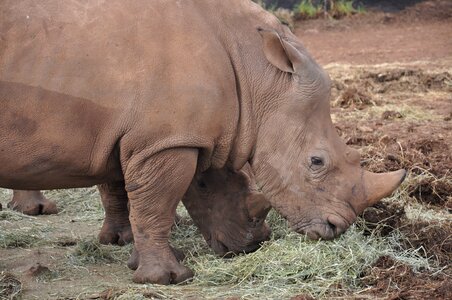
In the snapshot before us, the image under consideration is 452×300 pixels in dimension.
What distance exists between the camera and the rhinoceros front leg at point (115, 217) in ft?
26.8

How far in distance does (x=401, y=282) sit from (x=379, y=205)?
1.36 metres

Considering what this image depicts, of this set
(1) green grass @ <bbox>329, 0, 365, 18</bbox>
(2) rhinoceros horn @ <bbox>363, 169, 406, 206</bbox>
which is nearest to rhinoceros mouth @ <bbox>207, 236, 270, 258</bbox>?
(2) rhinoceros horn @ <bbox>363, 169, 406, 206</bbox>

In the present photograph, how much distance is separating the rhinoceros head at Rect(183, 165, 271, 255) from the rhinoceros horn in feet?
2.34

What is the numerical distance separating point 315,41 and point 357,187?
11.5m

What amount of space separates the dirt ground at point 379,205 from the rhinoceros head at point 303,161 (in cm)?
48

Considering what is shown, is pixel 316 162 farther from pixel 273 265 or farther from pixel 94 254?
pixel 94 254

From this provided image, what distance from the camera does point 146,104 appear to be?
672cm

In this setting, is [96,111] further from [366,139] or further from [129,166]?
[366,139]

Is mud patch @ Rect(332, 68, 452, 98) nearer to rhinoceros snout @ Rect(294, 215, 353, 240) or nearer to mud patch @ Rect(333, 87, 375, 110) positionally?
mud patch @ Rect(333, 87, 375, 110)

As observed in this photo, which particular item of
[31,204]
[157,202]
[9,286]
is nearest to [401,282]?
[157,202]

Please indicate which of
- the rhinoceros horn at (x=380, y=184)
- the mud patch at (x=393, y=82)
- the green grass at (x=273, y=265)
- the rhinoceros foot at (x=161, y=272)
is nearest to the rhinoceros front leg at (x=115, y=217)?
the green grass at (x=273, y=265)

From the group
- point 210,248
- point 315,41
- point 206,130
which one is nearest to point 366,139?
point 210,248

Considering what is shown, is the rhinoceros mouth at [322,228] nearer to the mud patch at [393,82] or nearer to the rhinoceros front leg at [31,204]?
the rhinoceros front leg at [31,204]

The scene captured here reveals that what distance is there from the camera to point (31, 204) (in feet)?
30.7
